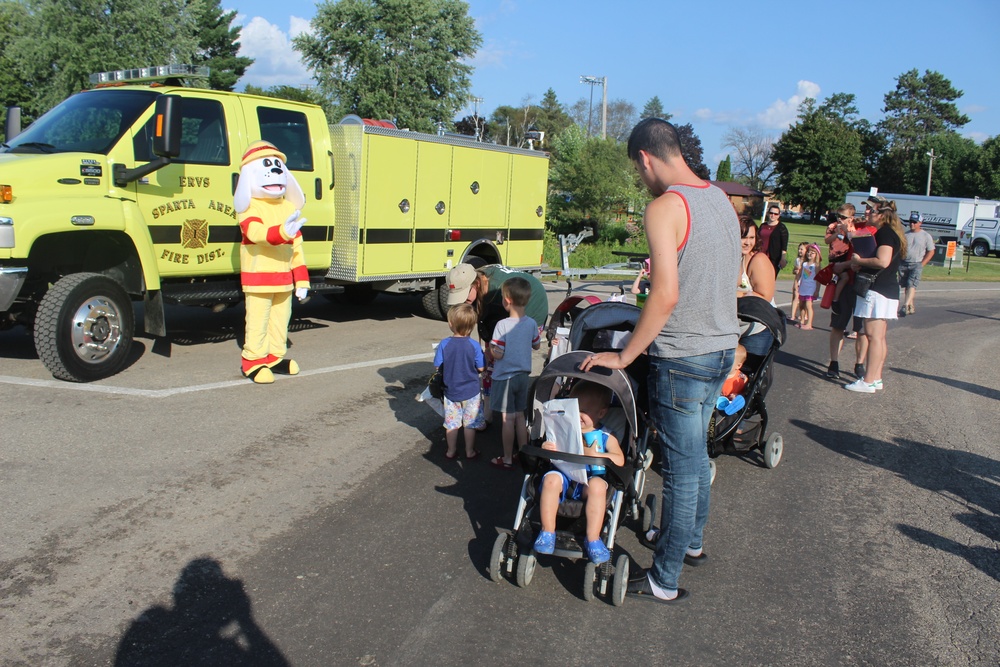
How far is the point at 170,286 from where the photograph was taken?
820 cm

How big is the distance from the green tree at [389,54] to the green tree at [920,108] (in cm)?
6856

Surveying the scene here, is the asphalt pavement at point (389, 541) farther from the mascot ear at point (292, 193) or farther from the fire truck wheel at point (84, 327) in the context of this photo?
the mascot ear at point (292, 193)

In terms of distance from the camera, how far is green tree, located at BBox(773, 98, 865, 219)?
74.1 metres

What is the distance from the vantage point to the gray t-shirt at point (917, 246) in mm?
14555

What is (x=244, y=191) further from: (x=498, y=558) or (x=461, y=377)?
(x=498, y=558)

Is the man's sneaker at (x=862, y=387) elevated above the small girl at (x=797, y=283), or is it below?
below

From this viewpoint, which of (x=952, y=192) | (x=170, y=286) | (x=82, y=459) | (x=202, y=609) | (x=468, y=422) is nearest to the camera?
(x=202, y=609)

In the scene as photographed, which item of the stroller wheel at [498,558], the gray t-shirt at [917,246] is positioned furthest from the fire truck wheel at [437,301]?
the gray t-shirt at [917,246]

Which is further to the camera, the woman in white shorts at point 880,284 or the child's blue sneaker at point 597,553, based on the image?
the woman in white shorts at point 880,284

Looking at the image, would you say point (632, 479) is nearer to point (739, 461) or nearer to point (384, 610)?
point (384, 610)

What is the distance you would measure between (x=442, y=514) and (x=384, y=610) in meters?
1.22

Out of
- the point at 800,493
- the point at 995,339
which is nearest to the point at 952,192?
the point at 995,339

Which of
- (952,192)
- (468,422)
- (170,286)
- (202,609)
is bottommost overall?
(202,609)

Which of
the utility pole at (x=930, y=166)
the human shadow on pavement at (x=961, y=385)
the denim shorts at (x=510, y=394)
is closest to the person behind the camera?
the denim shorts at (x=510, y=394)
